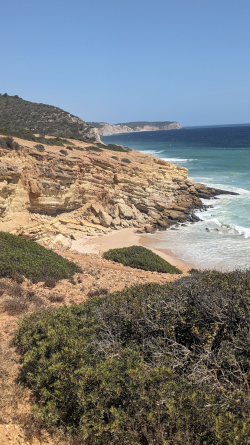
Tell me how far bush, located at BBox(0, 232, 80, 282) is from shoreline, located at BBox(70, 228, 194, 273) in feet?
18.0

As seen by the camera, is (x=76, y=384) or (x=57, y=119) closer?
(x=76, y=384)

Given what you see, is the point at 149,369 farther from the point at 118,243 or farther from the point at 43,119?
the point at 43,119

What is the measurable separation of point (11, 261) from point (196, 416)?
339 inches

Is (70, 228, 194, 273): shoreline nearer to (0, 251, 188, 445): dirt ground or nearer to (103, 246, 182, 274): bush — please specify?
(103, 246, 182, 274): bush

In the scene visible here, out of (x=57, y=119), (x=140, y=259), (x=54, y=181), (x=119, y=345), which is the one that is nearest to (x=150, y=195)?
(x=54, y=181)

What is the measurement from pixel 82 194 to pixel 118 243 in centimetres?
474

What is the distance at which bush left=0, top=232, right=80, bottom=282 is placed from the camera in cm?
1048

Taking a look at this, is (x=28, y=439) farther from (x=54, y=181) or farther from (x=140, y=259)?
(x=54, y=181)

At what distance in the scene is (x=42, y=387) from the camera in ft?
14.9

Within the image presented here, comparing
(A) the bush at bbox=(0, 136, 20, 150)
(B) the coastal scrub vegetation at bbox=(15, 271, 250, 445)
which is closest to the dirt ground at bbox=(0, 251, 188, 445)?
(B) the coastal scrub vegetation at bbox=(15, 271, 250, 445)

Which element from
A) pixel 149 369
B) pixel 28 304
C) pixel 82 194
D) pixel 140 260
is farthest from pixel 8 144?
pixel 149 369

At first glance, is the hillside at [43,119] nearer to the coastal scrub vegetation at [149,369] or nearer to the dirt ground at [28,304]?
the dirt ground at [28,304]

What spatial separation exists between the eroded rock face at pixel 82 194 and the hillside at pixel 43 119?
16306 mm

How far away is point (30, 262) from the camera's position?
11195 millimetres
